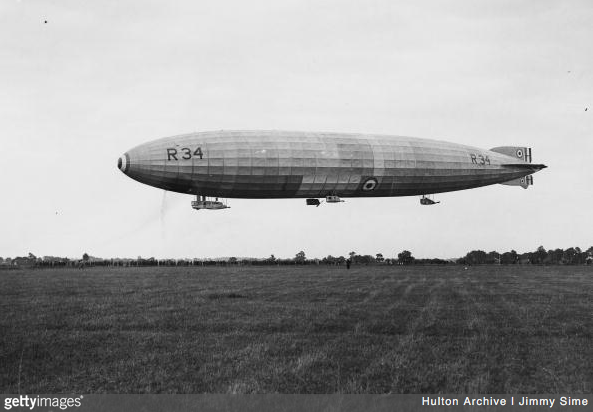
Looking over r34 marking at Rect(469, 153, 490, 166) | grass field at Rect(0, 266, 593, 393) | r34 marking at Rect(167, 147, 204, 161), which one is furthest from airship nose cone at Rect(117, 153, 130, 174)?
r34 marking at Rect(469, 153, 490, 166)

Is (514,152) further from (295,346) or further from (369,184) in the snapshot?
(295,346)

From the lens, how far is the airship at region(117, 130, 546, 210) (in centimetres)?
3152

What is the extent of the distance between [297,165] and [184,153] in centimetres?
629

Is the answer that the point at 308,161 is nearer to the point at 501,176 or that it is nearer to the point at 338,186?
the point at 338,186

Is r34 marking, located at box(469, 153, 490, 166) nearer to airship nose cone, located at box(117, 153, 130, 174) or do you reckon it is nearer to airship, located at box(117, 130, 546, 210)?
airship, located at box(117, 130, 546, 210)

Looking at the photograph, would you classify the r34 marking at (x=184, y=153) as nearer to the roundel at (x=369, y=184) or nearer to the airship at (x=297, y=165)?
the airship at (x=297, y=165)

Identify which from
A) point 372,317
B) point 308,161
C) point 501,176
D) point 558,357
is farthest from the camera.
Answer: point 501,176

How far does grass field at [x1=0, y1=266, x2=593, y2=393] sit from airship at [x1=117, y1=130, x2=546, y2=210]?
1001 cm

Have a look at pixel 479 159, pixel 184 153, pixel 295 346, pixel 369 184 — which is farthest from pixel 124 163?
pixel 479 159

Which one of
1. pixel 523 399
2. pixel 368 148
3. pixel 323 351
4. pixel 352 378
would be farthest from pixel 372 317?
pixel 368 148

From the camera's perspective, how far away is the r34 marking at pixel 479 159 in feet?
132

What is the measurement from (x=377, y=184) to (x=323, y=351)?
24.3 metres

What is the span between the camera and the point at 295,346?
1323 centimetres

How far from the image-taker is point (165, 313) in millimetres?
19297
